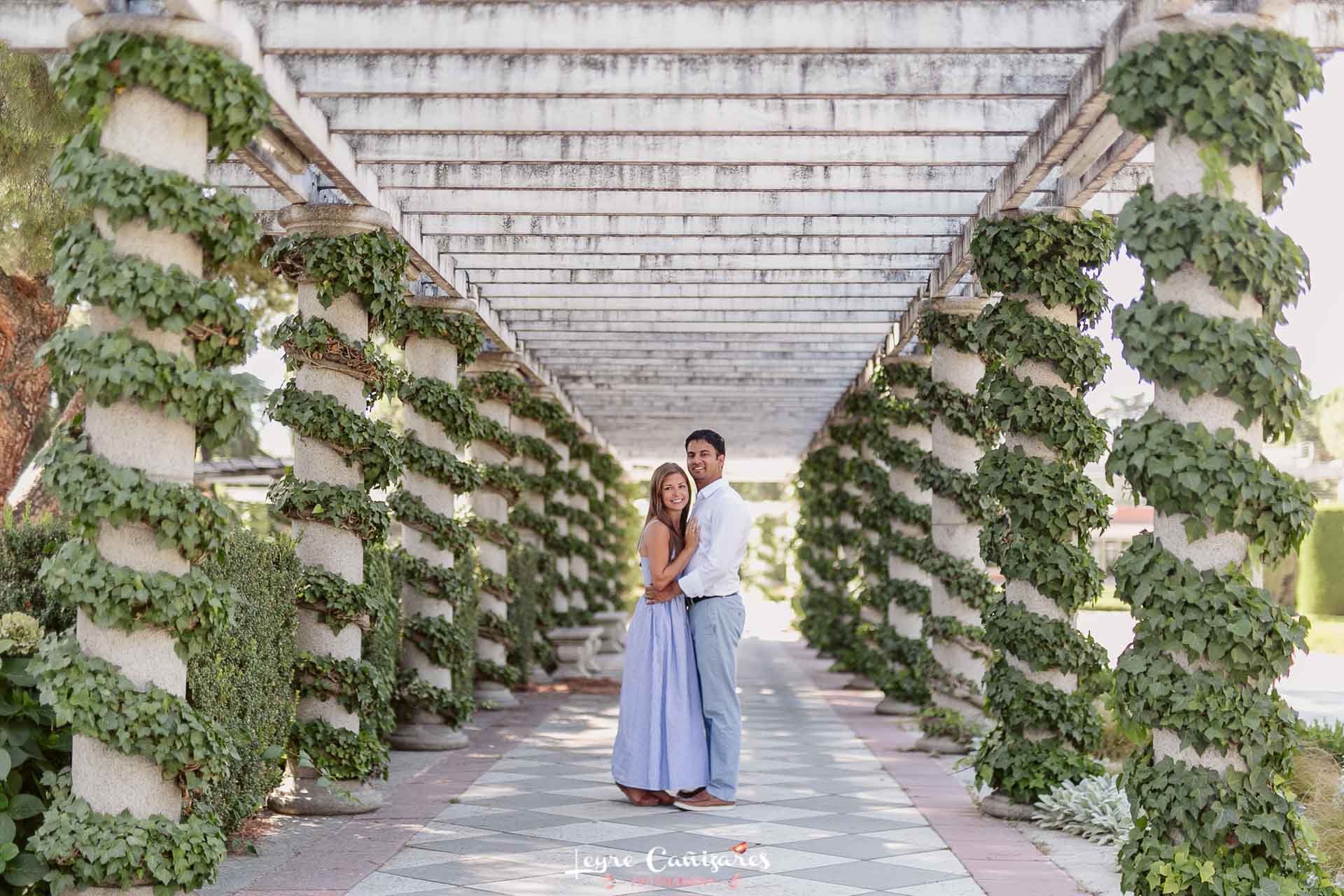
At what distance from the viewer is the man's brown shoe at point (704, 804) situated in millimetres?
7000

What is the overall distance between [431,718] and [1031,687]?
4.42 metres

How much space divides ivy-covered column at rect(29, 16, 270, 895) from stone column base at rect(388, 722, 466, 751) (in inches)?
180

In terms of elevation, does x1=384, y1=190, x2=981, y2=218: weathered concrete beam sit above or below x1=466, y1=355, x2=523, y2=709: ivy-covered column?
above

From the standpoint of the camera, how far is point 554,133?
704cm

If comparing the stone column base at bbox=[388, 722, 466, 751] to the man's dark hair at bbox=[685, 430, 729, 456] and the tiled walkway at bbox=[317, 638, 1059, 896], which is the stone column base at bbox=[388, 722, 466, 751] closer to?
the tiled walkway at bbox=[317, 638, 1059, 896]

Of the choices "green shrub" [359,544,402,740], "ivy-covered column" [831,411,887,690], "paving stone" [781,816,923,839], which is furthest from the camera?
"ivy-covered column" [831,411,887,690]

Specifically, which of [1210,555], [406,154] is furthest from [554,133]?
[1210,555]

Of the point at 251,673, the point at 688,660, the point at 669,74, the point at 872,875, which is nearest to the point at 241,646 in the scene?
the point at 251,673

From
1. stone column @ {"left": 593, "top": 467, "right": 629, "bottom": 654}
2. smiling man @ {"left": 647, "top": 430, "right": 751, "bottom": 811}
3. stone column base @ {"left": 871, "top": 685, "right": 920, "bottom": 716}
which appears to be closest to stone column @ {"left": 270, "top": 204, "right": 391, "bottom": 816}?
smiling man @ {"left": 647, "top": 430, "right": 751, "bottom": 811}

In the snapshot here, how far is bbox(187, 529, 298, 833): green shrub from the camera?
554 cm

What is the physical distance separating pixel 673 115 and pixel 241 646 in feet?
10.7

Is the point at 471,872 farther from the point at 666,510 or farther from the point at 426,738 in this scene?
the point at 426,738

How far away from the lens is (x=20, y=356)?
1112 cm

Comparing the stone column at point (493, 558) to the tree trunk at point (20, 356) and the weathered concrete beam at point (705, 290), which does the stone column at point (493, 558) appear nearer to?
the weathered concrete beam at point (705, 290)
